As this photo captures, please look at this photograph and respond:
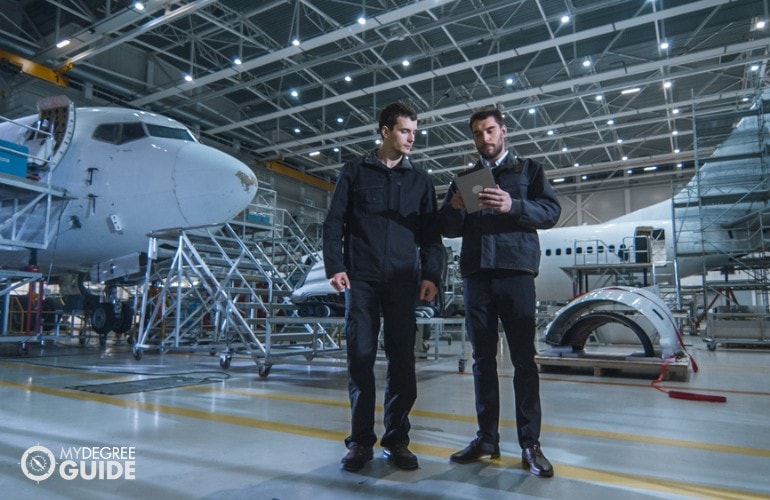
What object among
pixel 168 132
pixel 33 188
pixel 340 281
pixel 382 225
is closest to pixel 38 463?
pixel 340 281

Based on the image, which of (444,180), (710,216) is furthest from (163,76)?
(710,216)

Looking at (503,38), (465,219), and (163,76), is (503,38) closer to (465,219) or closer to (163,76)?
(163,76)

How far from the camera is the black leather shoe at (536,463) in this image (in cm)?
225

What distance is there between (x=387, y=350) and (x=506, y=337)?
2.12 ft

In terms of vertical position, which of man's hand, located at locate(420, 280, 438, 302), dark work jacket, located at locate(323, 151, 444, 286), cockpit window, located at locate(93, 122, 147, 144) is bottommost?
man's hand, located at locate(420, 280, 438, 302)

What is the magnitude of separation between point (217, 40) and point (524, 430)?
56.4 ft

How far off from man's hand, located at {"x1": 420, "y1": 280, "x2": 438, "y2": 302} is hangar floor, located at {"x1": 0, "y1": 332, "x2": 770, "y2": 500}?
2.78ft

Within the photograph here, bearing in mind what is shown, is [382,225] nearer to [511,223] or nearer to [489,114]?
[511,223]

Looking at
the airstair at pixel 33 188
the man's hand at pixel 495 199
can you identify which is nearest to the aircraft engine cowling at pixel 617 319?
the man's hand at pixel 495 199

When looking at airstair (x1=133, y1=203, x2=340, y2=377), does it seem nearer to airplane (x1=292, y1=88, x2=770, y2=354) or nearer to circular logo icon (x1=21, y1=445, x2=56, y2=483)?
circular logo icon (x1=21, y1=445, x2=56, y2=483)

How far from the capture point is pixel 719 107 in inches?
798

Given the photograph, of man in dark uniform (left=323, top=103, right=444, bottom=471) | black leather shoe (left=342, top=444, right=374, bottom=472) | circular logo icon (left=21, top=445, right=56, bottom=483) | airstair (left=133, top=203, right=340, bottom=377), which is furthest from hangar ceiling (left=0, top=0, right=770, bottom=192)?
circular logo icon (left=21, top=445, right=56, bottom=483)

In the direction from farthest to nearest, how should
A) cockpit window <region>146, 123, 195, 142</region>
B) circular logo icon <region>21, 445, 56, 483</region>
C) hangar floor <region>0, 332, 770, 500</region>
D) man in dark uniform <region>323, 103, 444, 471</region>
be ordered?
1. cockpit window <region>146, 123, 195, 142</region>
2. man in dark uniform <region>323, 103, 444, 471</region>
3. circular logo icon <region>21, 445, 56, 483</region>
4. hangar floor <region>0, 332, 770, 500</region>

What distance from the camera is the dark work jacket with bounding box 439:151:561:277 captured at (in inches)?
100
